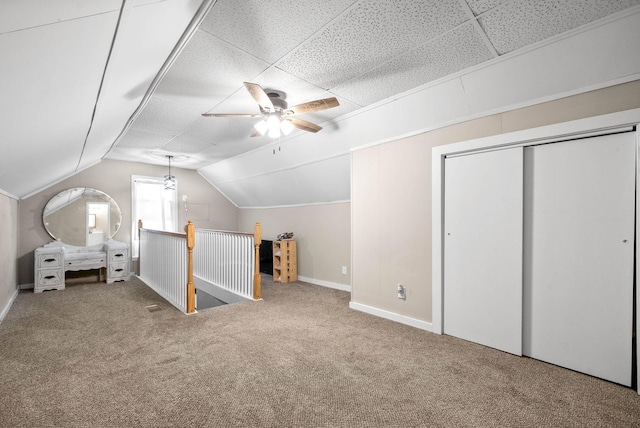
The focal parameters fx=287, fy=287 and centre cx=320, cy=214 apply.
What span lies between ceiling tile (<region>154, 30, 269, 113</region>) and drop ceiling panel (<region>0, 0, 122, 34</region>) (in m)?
0.93

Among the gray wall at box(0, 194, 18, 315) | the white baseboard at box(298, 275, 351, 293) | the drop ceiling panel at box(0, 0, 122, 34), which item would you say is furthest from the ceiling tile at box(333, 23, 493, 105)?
the gray wall at box(0, 194, 18, 315)

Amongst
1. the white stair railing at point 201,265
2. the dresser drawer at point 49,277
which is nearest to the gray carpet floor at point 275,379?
the white stair railing at point 201,265

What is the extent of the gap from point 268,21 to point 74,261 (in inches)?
208

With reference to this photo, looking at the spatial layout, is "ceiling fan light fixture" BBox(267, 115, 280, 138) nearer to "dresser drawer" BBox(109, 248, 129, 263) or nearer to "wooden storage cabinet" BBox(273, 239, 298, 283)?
"wooden storage cabinet" BBox(273, 239, 298, 283)

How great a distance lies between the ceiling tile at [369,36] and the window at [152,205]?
16.7 feet

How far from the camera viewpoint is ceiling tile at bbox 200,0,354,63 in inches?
66.7

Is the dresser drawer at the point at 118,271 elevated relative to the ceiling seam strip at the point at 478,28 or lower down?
lower down

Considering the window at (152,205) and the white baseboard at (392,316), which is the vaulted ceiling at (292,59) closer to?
the white baseboard at (392,316)

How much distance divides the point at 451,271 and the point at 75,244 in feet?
20.6

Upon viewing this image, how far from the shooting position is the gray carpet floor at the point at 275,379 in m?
1.67

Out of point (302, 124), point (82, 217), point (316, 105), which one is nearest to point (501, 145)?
point (316, 105)

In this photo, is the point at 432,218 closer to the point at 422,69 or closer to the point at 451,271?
the point at 451,271

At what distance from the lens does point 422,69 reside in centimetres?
243

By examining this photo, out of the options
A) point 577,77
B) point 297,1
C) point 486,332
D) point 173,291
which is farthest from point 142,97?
point 486,332
